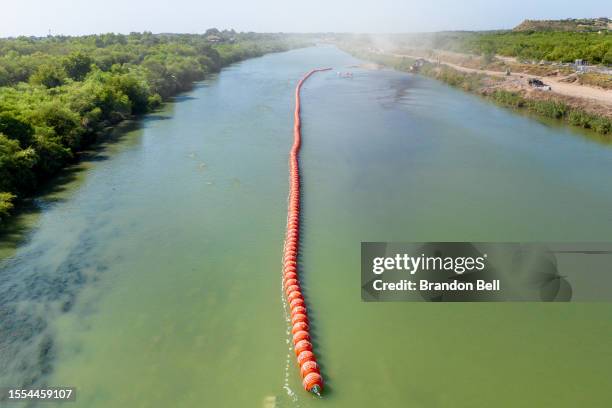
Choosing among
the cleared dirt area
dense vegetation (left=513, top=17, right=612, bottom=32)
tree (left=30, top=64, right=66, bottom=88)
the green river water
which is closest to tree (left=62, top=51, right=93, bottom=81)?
tree (left=30, top=64, right=66, bottom=88)

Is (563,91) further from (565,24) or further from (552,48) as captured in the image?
(565,24)

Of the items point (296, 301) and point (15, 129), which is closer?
point (296, 301)

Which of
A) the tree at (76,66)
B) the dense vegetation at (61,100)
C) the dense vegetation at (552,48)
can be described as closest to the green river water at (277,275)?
the dense vegetation at (61,100)

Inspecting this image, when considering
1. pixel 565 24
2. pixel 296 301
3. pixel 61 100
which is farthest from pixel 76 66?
pixel 565 24

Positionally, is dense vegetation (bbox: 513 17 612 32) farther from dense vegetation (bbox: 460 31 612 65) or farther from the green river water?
the green river water

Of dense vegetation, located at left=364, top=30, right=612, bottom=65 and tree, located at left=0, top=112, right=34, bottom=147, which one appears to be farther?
dense vegetation, located at left=364, top=30, right=612, bottom=65
